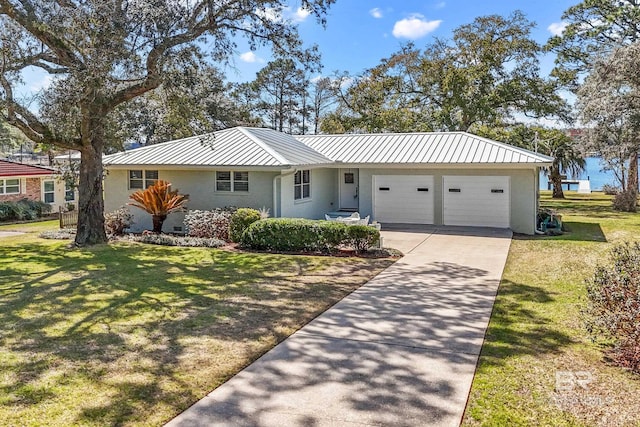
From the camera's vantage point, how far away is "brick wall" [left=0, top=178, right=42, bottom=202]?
24.5 metres

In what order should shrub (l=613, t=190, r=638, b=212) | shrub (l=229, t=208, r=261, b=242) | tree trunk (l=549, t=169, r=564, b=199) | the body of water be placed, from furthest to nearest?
the body of water < tree trunk (l=549, t=169, r=564, b=199) < shrub (l=613, t=190, r=638, b=212) < shrub (l=229, t=208, r=261, b=242)

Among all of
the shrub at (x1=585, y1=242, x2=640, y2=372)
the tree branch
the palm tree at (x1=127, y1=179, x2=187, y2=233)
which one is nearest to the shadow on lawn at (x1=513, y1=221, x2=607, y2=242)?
the shrub at (x1=585, y1=242, x2=640, y2=372)

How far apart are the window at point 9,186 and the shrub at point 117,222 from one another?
398 inches

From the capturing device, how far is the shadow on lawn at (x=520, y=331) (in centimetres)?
622

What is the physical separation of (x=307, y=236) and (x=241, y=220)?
2444 mm

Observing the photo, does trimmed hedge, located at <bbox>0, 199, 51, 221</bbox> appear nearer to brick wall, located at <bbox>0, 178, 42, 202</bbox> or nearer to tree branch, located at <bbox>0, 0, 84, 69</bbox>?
brick wall, located at <bbox>0, 178, 42, 202</bbox>

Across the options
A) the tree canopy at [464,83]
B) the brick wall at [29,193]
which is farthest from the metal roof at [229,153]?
the tree canopy at [464,83]

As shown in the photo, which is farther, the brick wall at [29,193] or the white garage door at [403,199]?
the brick wall at [29,193]

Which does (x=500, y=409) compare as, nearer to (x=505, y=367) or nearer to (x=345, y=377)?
(x=505, y=367)

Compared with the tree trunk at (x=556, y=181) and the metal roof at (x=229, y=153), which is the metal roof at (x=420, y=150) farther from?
the tree trunk at (x=556, y=181)

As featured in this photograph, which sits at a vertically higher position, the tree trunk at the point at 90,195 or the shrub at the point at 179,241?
the tree trunk at the point at 90,195

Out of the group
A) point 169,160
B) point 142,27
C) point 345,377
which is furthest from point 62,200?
point 345,377

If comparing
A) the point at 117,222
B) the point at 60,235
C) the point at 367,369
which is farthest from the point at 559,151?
the point at 367,369

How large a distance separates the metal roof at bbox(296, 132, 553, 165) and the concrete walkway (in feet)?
27.9
